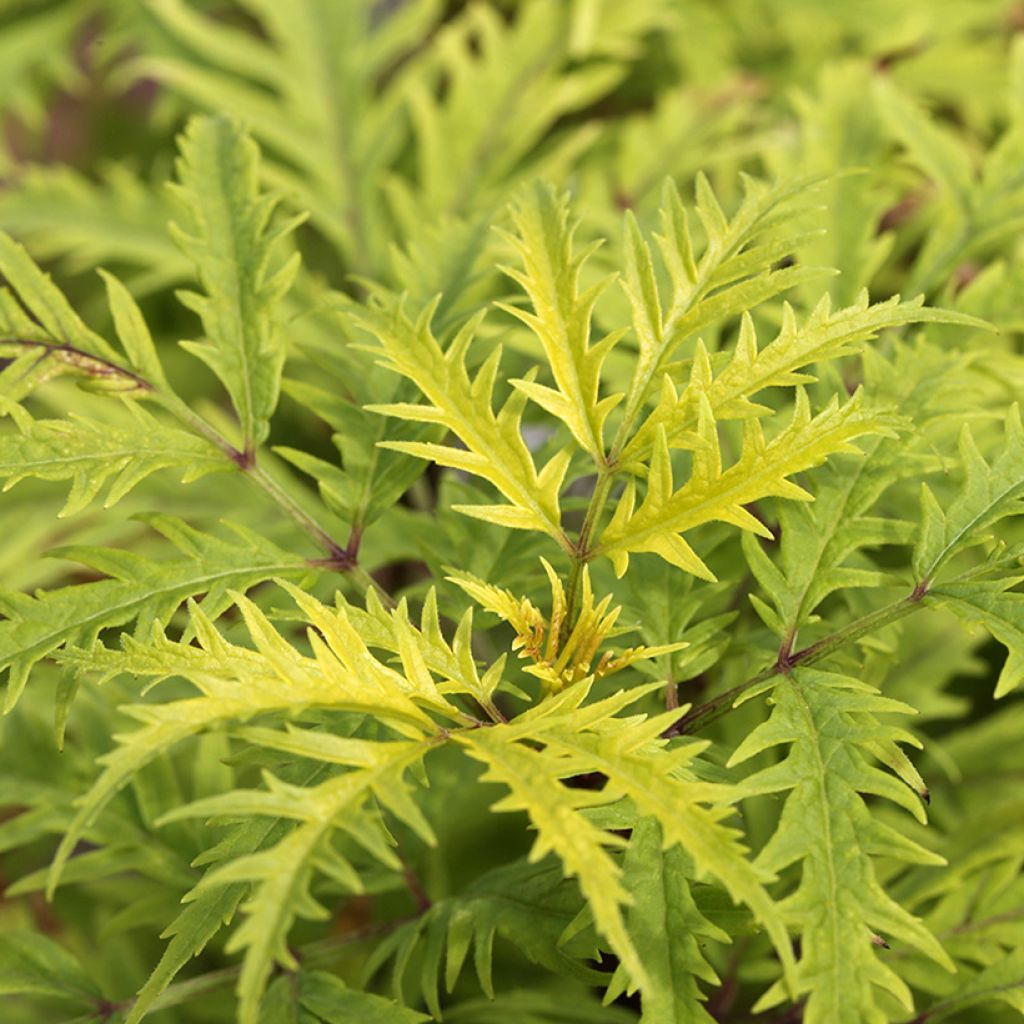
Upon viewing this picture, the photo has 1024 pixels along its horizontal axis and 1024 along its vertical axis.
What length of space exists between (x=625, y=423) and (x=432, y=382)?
13 cm

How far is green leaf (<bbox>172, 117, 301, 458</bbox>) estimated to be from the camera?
874mm

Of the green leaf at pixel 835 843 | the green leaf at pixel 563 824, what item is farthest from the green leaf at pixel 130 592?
the green leaf at pixel 835 843

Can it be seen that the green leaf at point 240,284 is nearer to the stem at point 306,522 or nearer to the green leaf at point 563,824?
the stem at point 306,522

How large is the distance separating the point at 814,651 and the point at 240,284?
519 mm

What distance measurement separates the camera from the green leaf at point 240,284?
874 mm

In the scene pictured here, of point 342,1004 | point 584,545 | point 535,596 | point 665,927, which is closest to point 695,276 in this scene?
point 584,545

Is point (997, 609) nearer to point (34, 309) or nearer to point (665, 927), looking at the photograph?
point (665, 927)

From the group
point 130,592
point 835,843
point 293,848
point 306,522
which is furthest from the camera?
point 306,522

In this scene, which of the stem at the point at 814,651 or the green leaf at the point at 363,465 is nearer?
the stem at the point at 814,651

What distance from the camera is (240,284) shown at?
0.90 m

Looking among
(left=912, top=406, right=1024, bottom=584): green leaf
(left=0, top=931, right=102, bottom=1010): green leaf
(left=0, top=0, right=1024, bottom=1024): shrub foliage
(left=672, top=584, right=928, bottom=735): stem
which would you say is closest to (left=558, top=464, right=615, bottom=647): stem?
(left=0, top=0, right=1024, bottom=1024): shrub foliage

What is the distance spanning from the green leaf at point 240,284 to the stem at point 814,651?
39 centimetres

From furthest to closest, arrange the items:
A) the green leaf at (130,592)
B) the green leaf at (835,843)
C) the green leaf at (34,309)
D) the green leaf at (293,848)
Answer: the green leaf at (34,309), the green leaf at (130,592), the green leaf at (835,843), the green leaf at (293,848)

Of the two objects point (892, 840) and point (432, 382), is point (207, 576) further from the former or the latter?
point (892, 840)
